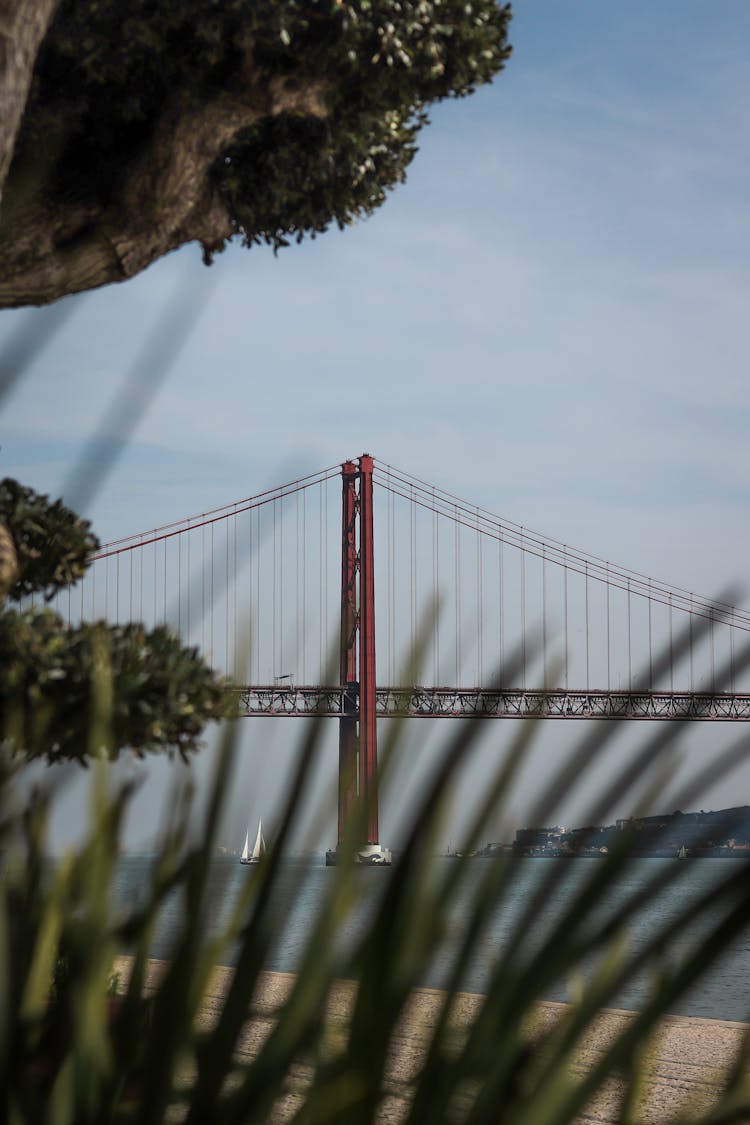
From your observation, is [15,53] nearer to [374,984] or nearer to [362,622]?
[374,984]

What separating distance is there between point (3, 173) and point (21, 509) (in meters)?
0.58

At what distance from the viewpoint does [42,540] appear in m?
2.12

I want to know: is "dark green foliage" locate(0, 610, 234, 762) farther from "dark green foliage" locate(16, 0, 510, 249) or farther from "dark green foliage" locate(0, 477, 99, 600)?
"dark green foliage" locate(16, 0, 510, 249)

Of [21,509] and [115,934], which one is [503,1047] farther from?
[21,509]

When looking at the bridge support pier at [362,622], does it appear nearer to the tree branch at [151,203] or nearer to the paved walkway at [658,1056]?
the paved walkway at [658,1056]

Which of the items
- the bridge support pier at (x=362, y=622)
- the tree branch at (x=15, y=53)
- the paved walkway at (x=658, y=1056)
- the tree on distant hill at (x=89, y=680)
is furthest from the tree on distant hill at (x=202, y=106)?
the bridge support pier at (x=362, y=622)

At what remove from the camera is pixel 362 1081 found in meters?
0.50

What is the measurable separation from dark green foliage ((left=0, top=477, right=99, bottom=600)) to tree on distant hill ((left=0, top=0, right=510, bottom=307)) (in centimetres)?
80

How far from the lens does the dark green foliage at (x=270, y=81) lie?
110 inches

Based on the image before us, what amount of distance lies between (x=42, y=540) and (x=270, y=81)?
150cm

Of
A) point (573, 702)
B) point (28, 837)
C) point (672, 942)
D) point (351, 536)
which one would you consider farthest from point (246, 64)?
point (573, 702)

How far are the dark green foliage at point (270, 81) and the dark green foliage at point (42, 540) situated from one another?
102 cm

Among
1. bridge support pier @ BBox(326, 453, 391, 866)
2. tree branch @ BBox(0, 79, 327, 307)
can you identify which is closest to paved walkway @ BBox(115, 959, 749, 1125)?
tree branch @ BBox(0, 79, 327, 307)

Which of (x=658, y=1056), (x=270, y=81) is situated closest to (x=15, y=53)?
(x=270, y=81)
